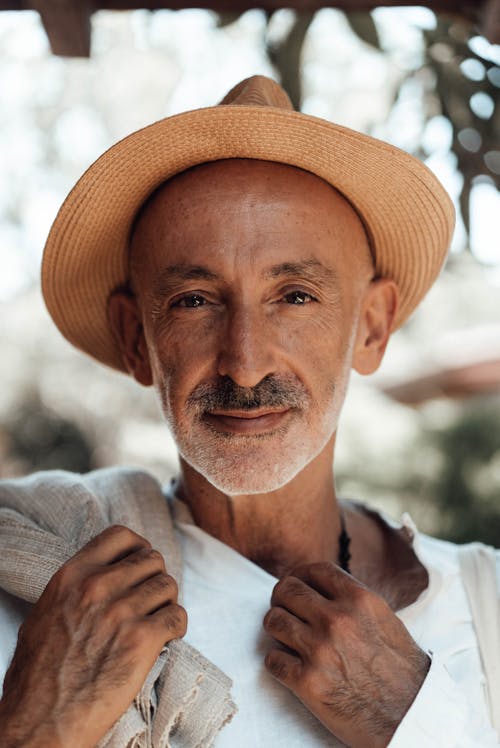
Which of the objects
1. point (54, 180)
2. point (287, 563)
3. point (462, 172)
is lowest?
point (54, 180)

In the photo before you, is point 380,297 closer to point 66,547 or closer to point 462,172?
point 462,172

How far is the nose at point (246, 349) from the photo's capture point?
210 cm

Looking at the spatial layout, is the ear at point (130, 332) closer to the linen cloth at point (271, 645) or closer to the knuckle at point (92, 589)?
the linen cloth at point (271, 645)

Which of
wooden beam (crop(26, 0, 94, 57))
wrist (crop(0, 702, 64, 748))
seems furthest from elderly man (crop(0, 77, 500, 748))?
wooden beam (crop(26, 0, 94, 57))

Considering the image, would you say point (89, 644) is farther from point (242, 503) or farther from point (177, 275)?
point (177, 275)

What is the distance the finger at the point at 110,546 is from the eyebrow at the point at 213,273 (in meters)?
0.63

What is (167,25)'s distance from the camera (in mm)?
3627

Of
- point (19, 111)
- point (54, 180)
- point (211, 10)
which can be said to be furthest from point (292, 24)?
point (54, 180)

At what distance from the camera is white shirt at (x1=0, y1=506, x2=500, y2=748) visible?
1.89 m

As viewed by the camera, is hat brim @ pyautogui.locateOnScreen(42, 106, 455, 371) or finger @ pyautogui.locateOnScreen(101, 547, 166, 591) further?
hat brim @ pyautogui.locateOnScreen(42, 106, 455, 371)

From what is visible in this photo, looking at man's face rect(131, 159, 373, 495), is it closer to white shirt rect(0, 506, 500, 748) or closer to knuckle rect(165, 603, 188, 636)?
white shirt rect(0, 506, 500, 748)

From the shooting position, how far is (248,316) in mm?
2146

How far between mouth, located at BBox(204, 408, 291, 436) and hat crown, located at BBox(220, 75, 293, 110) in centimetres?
72

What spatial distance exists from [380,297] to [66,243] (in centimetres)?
87
